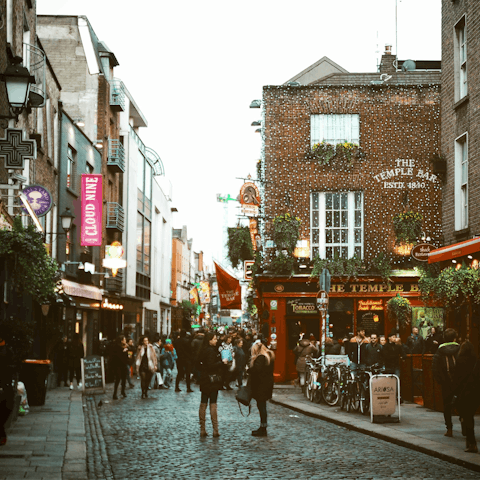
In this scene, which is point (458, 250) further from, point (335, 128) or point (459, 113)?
point (335, 128)

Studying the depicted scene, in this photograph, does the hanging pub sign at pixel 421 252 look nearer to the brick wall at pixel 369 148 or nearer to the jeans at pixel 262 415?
the brick wall at pixel 369 148

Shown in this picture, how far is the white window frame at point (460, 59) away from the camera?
19.8 metres

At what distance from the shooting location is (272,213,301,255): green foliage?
94.8 feet

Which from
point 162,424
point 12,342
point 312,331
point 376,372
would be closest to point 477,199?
point 376,372

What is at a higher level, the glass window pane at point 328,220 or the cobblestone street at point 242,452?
the glass window pane at point 328,220

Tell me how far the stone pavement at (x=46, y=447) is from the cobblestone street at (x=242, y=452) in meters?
0.26

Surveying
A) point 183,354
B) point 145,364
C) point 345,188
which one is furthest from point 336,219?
point 145,364

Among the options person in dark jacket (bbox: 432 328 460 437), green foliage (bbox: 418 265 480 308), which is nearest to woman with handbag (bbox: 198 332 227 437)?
person in dark jacket (bbox: 432 328 460 437)

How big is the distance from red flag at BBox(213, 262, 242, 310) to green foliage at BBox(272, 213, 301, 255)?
4.18 m

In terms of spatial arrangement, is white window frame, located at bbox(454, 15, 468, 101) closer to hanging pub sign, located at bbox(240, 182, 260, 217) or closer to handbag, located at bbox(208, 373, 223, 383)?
handbag, located at bbox(208, 373, 223, 383)

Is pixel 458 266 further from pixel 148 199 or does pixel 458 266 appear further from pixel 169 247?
pixel 169 247

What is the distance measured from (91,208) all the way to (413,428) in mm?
20413

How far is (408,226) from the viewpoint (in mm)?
28641

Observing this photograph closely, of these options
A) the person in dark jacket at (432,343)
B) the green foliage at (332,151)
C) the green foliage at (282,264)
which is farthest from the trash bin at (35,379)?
the green foliage at (332,151)
